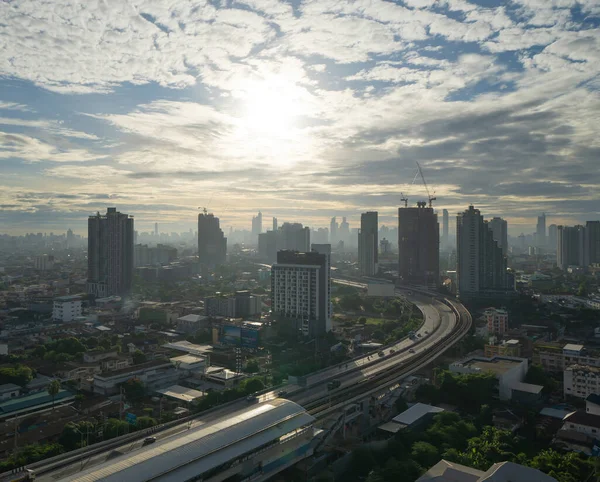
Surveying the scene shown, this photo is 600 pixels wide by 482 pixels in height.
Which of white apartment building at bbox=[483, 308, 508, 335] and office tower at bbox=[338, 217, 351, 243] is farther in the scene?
office tower at bbox=[338, 217, 351, 243]

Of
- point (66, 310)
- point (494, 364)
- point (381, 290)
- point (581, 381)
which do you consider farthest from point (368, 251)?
point (581, 381)

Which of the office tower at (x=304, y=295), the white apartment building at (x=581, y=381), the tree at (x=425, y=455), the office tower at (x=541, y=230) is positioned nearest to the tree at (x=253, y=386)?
the tree at (x=425, y=455)

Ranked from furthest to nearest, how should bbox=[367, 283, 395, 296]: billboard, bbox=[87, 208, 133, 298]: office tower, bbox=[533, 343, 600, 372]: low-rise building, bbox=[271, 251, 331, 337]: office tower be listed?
bbox=[367, 283, 395, 296]: billboard, bbox=[87, 208, 133, 298]: office tower, bbox=[271, 251, 331, 337]: office tower, bbox=[533, 343, 600, 372]: low-rise building

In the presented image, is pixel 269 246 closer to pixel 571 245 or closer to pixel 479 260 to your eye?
pixel 571 245

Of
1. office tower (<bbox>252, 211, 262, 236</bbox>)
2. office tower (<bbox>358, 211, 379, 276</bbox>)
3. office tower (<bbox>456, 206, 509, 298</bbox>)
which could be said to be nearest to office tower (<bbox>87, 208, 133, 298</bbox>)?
office tower (<bbox>456, 206, 509, 298</bbox>)

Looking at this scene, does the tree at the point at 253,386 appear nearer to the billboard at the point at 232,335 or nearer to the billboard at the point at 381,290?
the billboard at the point at 232,335

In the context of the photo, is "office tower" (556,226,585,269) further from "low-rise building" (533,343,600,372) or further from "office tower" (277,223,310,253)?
"low-rise building" (533,343,600,372)
